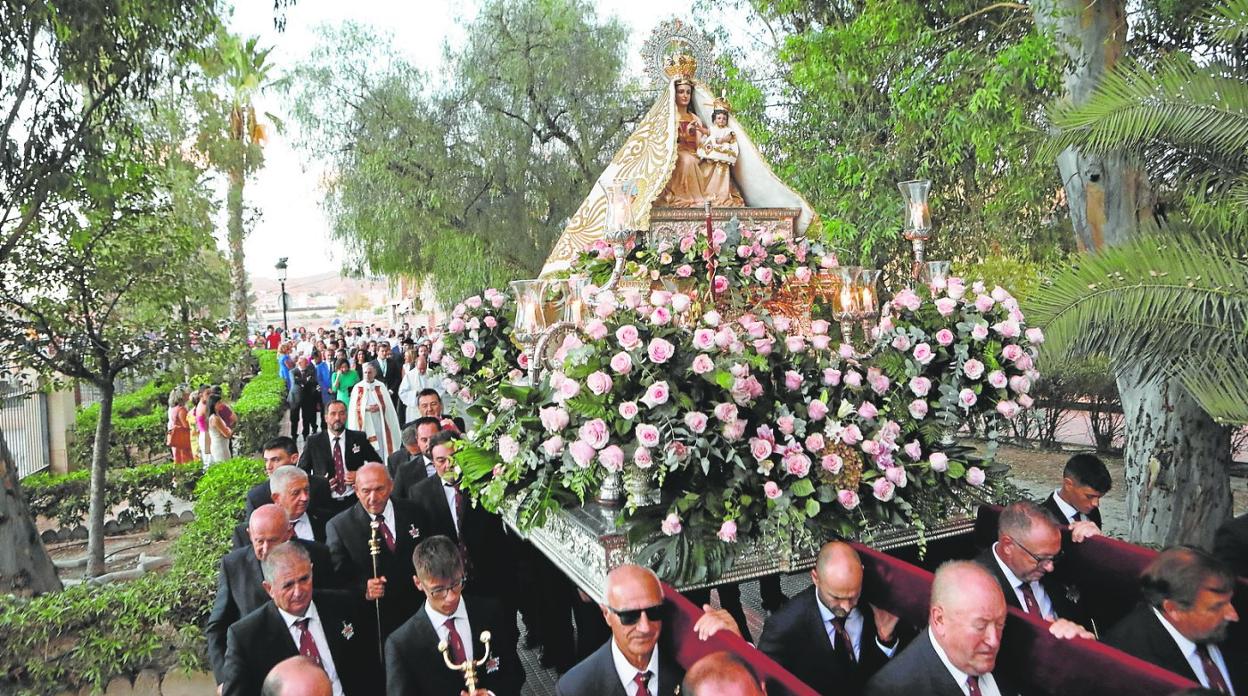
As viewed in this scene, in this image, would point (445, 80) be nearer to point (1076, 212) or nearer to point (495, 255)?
point (495, 255)

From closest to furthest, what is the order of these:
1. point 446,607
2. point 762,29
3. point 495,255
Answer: point 446,607
point 762,29
point 495,255

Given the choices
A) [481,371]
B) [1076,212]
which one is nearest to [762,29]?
[1076,212]

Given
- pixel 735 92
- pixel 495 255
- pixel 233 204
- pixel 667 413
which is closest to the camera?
pixel 667 413

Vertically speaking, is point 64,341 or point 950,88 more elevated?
point 950,88

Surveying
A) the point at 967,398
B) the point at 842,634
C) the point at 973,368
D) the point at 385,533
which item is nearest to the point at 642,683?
the point at 842,634

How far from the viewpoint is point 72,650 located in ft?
15.8

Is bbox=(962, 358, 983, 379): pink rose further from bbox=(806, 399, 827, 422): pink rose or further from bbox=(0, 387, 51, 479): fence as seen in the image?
bbox=(0, 387, 51, 479): fence

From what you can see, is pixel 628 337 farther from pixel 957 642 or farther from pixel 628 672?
pixel 957 642

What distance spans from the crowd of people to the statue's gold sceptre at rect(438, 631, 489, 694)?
0.02 metres

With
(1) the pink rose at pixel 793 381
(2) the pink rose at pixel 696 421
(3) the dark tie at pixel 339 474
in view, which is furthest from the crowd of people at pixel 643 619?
(3) the dark tie at pixel 339 474

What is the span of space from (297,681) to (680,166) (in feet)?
20.0

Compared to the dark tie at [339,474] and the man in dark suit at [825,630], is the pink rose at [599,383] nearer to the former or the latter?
the man in dark suit at [825,630]

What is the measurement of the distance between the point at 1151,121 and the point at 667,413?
10.2 feet

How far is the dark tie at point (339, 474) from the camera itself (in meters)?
7.03
